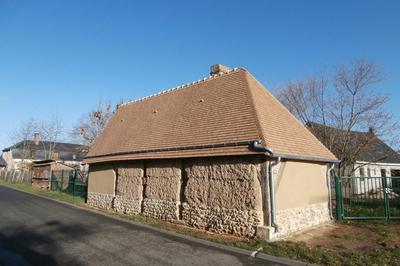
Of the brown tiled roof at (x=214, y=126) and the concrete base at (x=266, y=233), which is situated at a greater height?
the brown tiled roof at (x=214, y=126)

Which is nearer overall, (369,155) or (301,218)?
(301,218)

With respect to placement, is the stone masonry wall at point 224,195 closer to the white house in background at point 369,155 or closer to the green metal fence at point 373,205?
the green metal fence at point 373,205

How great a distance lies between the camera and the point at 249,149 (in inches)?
394

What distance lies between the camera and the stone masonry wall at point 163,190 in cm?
1225

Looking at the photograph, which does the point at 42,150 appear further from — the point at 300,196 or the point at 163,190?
the point at 300,196

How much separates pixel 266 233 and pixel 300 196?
8.85 feet

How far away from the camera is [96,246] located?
859 centimetres

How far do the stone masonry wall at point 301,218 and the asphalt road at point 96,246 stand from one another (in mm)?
2601

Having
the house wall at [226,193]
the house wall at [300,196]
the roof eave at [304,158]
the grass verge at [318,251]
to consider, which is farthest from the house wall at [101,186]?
the roof eave at [304,158]

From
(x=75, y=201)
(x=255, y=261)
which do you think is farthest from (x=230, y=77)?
(x=75, y=201)

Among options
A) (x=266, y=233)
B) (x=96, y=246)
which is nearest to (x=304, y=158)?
(x=266, y=233)

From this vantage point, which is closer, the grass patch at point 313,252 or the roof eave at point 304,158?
the grass patch at point 313,252

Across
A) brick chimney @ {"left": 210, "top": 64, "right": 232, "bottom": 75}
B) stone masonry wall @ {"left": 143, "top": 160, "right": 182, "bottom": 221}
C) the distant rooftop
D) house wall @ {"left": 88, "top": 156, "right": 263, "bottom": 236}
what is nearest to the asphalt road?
stone masonry wall @ {"left": 143, "top": 160, "right": 182, "bottom": 221}

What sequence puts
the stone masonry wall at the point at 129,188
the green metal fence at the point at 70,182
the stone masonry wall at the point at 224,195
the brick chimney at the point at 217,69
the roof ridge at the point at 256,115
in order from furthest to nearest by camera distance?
the green metal fence at the point at 70,182, the brick chimney at the point at 217,69, the stone masonry wall at the point at 129,188, the roof ridge at the point at 256,115, the stone masonry wall at the point at 224,195
